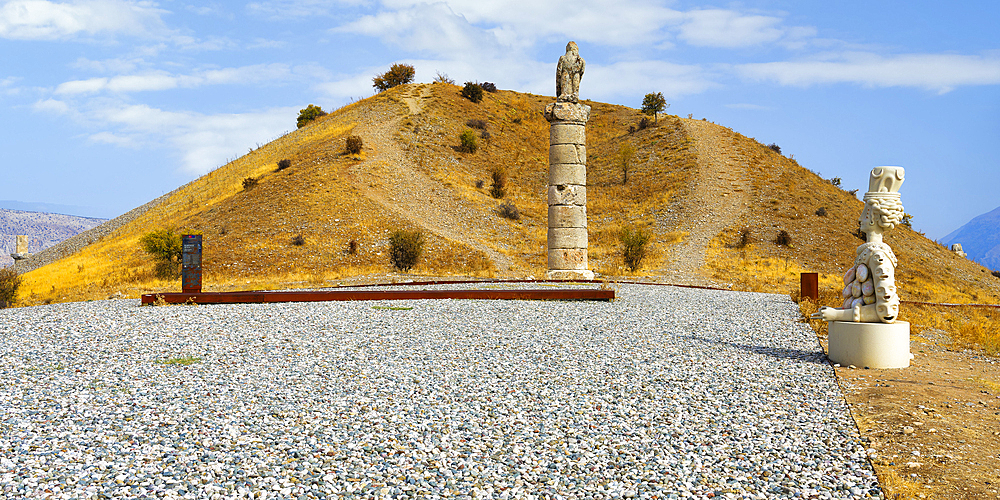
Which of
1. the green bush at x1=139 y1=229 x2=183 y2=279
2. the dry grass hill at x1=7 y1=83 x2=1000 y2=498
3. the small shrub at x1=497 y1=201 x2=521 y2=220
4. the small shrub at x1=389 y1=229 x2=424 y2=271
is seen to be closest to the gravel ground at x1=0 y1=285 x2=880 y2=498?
the dry grass hill at x1=7 y1=83 x2=1000 y2=498

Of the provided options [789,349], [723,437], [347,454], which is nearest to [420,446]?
[347,454]

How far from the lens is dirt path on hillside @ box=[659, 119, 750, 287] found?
30258 mm

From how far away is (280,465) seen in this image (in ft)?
14.6

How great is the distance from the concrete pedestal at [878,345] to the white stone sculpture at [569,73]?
560 inches

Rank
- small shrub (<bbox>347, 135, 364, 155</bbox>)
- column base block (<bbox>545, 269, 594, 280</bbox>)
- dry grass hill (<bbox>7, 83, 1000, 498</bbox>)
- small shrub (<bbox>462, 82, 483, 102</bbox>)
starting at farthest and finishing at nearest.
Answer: small shrub (<bbox>462, 82, 483, 102</bbox>) < small shrub (<bbox>347, 135, 364, 155</bbox>) < dry grass hill (<bbox>7, 83, 1000, 498</bbox>) < column base block (<bbox>545, 269, 594, 280</bbox>)

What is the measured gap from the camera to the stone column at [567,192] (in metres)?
20.6

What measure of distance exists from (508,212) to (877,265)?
30718mm

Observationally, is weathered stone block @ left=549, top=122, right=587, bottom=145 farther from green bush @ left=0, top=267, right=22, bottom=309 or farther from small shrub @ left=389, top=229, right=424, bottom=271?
green bush @ left=0, top=267, right=22, bottom=309

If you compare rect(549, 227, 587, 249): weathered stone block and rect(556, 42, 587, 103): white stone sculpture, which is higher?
rect(556, 42, 587, 103): white stone sculpture

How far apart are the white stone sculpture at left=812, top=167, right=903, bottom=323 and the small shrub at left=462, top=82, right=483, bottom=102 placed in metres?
50.2

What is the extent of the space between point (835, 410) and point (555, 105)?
53.0 feet

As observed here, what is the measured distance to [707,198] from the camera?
1619 inches

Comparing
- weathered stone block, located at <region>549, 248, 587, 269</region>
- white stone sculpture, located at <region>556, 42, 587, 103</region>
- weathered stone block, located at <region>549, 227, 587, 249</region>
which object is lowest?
weathered stone block, located at <region>549, 248, 587, 269</region>

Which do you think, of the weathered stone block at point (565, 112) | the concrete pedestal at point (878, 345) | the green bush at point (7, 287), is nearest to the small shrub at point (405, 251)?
the weathered stone block at point (565, 112)
